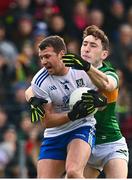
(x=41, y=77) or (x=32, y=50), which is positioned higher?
(x=32, y=50)

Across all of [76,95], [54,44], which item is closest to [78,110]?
[76,95]

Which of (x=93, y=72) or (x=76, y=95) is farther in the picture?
(x=76, y=95)

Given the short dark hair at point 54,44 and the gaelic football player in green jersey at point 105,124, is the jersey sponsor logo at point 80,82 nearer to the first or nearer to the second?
the gaelic football player in green jersey at point 105,124

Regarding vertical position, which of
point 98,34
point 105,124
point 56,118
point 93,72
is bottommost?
point 105,124

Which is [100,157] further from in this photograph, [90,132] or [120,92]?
[120,92]

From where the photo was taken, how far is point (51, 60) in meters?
10.6

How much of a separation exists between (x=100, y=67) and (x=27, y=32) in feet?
13.5

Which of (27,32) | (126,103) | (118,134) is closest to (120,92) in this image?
(126,103)

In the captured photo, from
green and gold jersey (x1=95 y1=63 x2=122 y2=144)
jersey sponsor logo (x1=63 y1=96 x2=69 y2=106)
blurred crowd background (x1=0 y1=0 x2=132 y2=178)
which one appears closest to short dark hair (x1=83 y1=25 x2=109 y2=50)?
green and gold jersey (x1=95 y1=63 x2=122 y2=144)

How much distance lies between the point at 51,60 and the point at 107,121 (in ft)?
3.80

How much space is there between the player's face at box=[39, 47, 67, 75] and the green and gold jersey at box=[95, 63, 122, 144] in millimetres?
662

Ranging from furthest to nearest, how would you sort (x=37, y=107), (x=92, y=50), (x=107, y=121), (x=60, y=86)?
(x=107, y=121), (x=92, y=50), (x=60, y=86), (x=37, y=107)

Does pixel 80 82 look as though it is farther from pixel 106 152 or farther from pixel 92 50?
pixel 106 152

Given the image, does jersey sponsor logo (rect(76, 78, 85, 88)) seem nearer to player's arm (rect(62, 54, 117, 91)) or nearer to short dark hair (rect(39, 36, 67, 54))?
player's arm (rect(62, 54, 117, 91))
